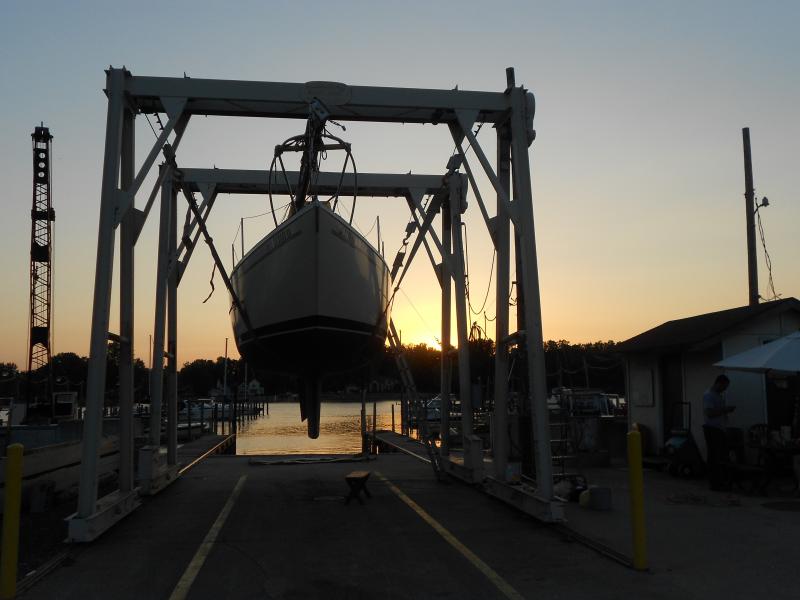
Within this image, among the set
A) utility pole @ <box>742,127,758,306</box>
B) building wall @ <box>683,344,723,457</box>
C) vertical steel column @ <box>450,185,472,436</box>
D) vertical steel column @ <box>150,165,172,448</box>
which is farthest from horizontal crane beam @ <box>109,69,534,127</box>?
utility pole @ <box>742,127,758,306</box>

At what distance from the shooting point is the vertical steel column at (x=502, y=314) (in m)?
10.4

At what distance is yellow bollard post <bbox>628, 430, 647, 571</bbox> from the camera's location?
21.1ft

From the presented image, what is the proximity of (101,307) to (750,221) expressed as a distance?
1781 cm

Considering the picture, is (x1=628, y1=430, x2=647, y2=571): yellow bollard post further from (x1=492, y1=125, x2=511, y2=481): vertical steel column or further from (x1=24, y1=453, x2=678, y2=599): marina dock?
(x1=492, y1=125, x2=511, y2=481): vertical steel column

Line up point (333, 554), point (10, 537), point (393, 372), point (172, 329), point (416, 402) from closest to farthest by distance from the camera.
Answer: point (10, 537), point (333, 554), point (416, 402), point (172, 329), point (393, 372)

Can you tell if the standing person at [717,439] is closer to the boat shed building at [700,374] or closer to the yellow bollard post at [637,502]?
the boat shed building at [700,374]

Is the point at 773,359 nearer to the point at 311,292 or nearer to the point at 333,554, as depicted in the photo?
the point at 311,292

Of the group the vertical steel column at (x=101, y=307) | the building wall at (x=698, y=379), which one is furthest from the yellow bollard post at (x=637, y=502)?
the building wall at (x=698, y=379)

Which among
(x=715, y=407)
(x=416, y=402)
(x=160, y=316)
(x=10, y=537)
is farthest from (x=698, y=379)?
(x=10, y=537)

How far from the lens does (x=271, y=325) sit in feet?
36.4

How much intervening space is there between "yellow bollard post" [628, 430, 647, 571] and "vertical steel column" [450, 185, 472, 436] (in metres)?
5.61

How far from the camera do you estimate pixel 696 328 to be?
13891 mm

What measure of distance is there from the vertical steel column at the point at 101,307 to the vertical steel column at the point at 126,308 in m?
0.67

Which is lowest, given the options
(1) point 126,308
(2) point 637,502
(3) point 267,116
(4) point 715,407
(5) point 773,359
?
(2) point 637,502
